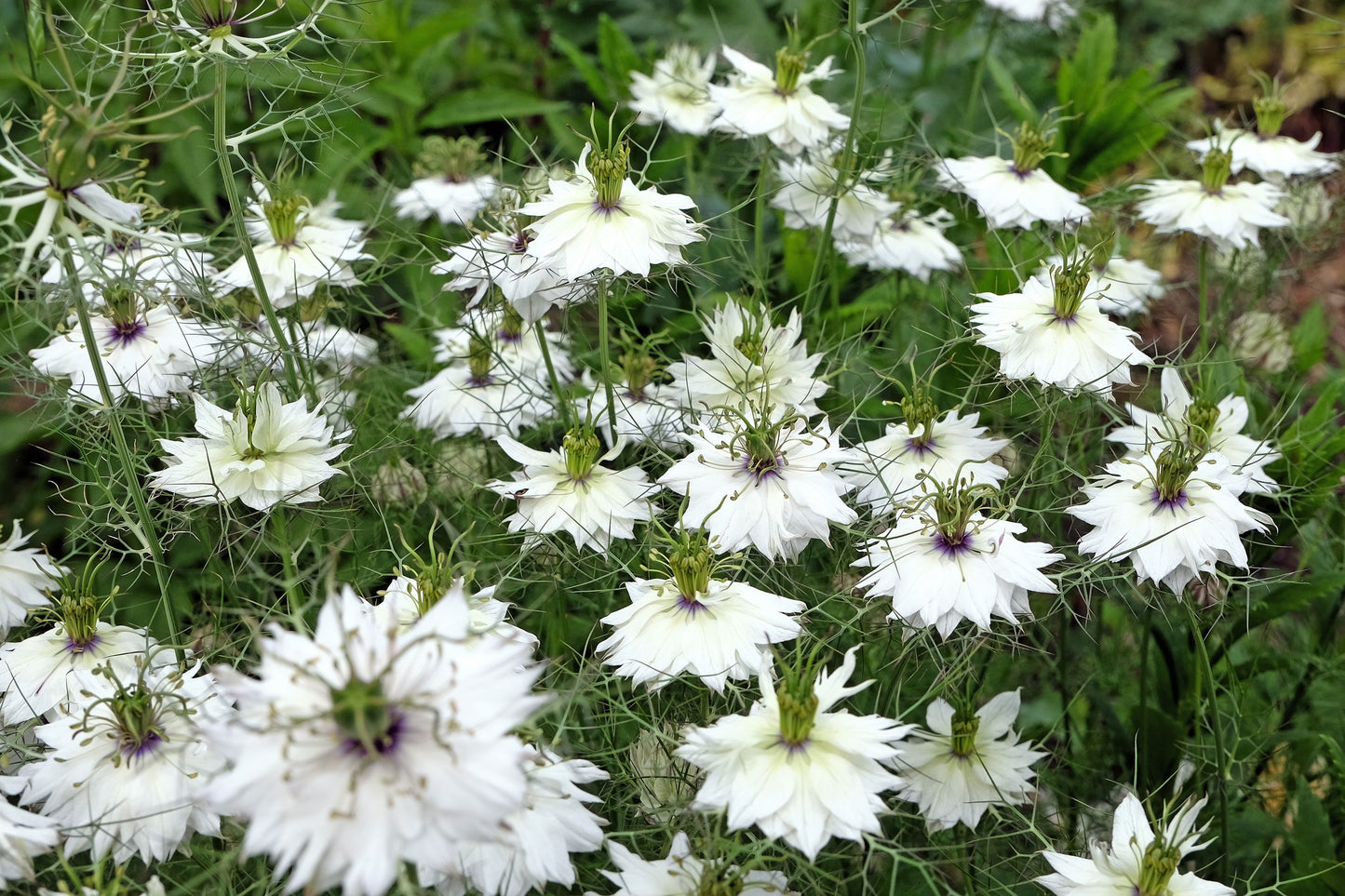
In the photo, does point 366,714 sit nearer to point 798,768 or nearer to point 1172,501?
point 798,768

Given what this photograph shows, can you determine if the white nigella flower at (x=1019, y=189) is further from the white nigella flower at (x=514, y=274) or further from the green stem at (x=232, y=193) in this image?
the green stem at (x=232, y=193)

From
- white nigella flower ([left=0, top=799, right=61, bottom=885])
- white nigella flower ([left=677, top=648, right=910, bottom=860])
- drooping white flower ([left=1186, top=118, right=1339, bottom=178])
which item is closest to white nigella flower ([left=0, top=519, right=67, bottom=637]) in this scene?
white nigella flower ([left=0, top=799, right=61, bottom=885])

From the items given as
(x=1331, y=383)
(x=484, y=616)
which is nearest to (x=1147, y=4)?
(x=1331, y=383)

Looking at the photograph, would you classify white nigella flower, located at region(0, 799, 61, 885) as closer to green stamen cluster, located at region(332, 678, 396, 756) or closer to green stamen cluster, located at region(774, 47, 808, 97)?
green stamen cluster, located at region(332, 678, 396, 756)

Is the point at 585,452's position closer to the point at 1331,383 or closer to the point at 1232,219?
the point at 1232,219

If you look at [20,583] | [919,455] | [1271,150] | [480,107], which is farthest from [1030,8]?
[20,583]

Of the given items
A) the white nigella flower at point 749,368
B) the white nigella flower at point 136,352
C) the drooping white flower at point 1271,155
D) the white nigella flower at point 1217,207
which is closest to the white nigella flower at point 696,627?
the white nigella flower at point 749,368
